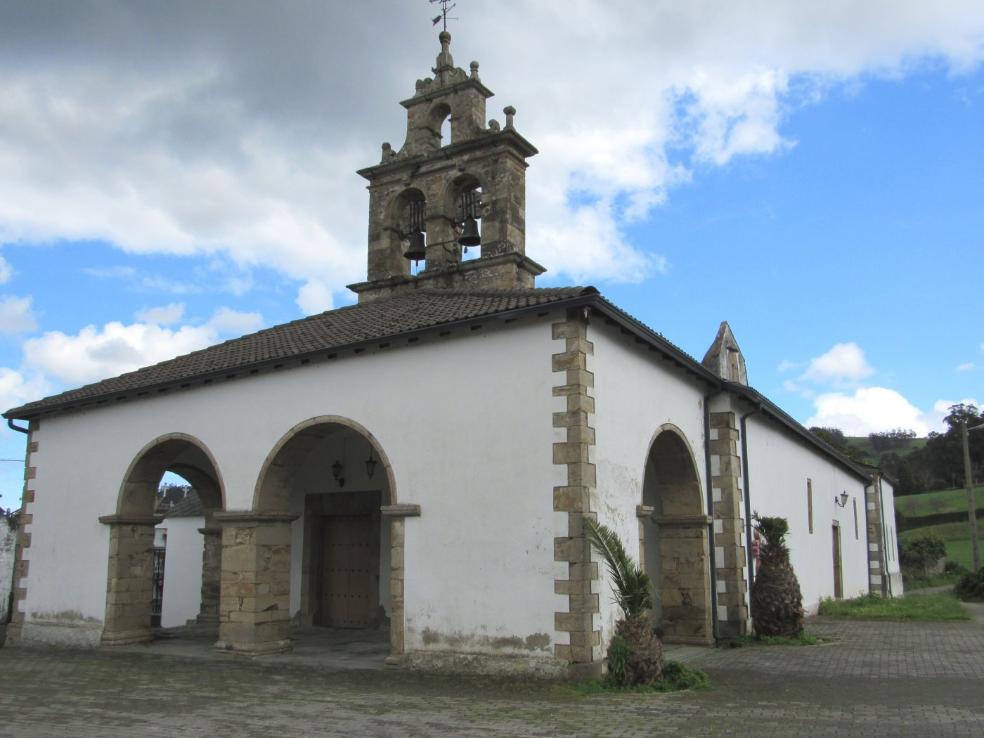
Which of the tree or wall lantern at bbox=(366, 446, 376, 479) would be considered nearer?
the tree

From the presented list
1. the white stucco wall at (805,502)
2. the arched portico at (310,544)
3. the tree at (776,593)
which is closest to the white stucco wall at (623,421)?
the tree at (776,593)

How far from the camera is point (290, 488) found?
37.4ft

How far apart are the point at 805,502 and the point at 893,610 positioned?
8.50ft

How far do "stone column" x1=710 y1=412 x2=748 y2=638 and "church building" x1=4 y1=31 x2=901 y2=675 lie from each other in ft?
0.14

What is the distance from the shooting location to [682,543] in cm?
1200

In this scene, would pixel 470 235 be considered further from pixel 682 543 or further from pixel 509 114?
pixel 682 543

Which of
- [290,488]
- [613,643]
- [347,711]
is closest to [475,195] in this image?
[290,488]

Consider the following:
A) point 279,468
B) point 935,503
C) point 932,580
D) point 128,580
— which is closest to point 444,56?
point 279,468

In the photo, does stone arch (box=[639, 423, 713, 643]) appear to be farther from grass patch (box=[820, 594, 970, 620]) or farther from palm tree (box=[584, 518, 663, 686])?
grass patch (box=[820, 594, 970, 620])

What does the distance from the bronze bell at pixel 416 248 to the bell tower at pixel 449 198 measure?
0.02 meters

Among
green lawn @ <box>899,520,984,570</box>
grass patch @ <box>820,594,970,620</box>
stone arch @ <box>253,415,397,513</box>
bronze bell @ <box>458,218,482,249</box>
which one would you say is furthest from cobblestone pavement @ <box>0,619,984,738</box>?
green lawn @ <box>899,520,984,570</box>

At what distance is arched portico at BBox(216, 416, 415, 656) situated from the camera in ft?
35.7

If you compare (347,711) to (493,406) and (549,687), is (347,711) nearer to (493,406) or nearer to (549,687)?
(549,687)

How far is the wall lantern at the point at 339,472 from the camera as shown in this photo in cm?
1359
